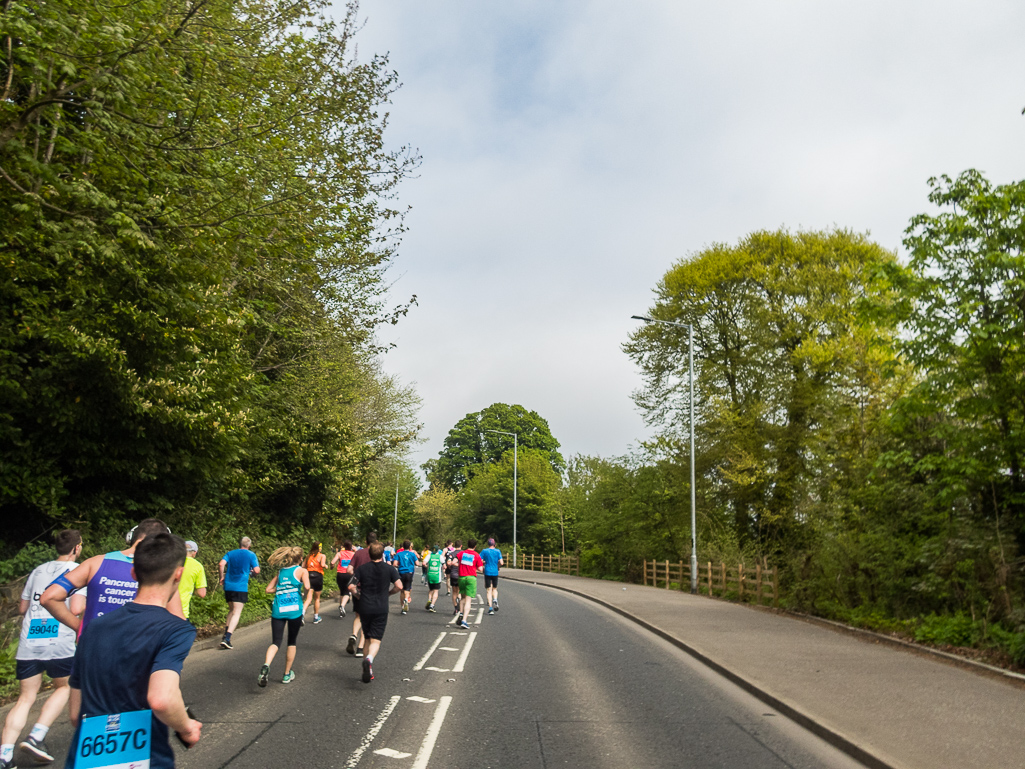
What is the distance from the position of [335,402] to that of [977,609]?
65.7 ft

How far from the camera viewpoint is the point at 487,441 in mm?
91438

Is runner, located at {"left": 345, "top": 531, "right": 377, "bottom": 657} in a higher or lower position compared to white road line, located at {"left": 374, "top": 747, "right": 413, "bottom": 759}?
higher

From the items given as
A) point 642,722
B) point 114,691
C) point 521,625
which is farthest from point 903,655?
point 114,691

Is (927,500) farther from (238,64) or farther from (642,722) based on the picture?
(238,64)

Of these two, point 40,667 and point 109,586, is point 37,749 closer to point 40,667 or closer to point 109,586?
point 40,667

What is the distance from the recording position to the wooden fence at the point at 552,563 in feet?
160

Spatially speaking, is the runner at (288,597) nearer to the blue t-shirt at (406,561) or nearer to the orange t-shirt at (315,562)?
the orange t-shirt at (315,562)

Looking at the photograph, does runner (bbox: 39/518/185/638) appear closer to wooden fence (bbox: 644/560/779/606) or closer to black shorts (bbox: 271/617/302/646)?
black shorts (bbox: 271/617/302/646)

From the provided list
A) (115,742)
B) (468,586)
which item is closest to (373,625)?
(115,742)

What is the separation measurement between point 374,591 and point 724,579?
17623mm

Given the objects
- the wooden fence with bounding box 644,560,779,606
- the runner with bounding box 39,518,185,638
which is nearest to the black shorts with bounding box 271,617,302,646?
the runner with bounding box 39,518,185,638

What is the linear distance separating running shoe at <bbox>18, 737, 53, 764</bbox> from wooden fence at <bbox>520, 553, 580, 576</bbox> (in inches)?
1684

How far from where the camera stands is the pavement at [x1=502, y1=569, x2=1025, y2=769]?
21.9 ft

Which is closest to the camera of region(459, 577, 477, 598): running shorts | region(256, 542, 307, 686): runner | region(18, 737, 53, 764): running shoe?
region(18, 737, 53, 764): running shoe
